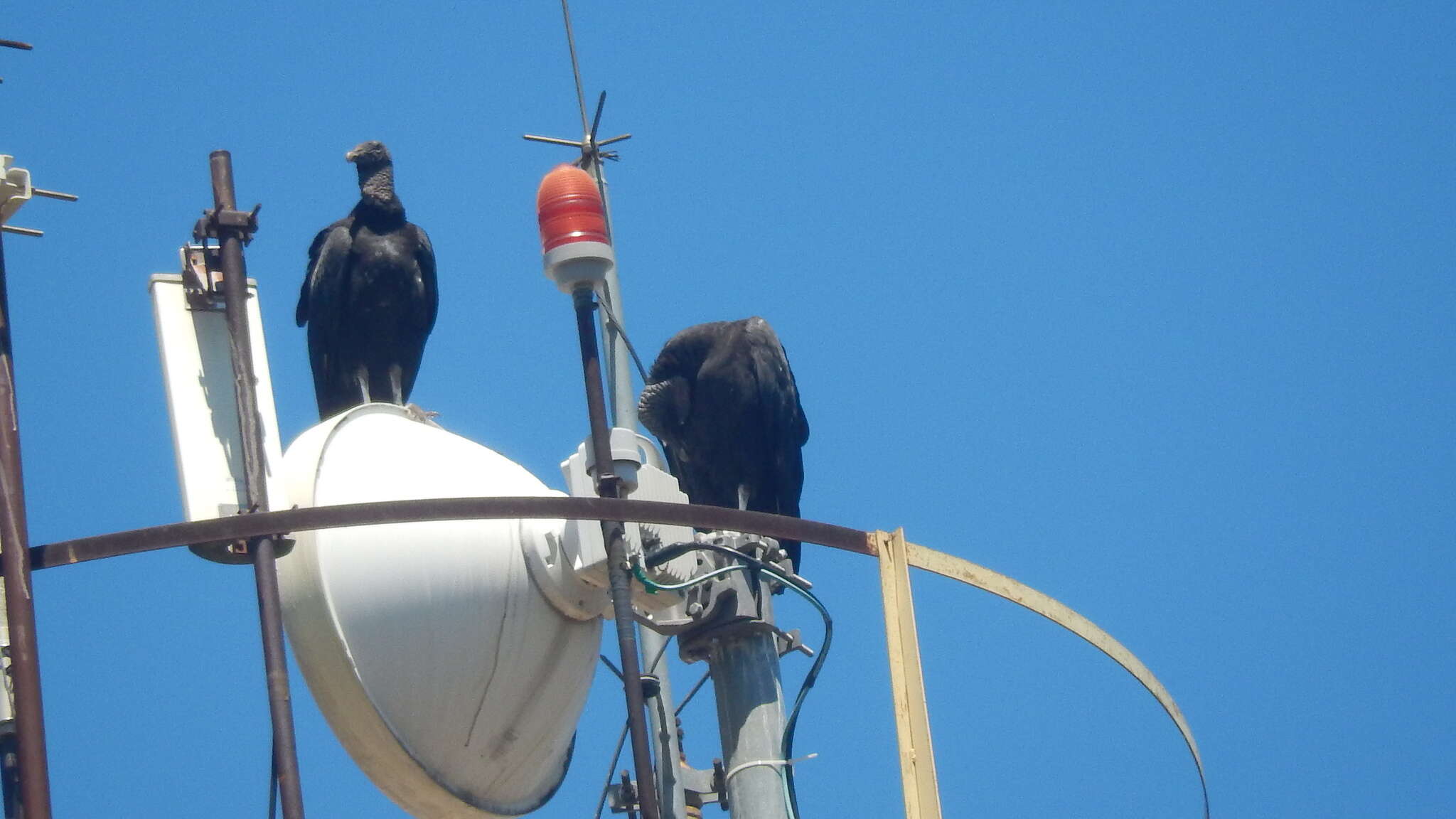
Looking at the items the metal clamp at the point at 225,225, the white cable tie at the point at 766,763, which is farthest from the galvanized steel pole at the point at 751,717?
the metal clamp at the point at 225,225

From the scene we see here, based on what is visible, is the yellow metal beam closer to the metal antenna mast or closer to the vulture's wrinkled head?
the metal antenna mast

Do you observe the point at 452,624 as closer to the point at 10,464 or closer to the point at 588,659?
the point at 588,659

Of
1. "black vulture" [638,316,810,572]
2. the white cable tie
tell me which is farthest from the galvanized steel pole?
"black vulture" [638,316,810,572]

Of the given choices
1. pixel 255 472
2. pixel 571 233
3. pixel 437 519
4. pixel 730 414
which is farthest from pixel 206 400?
pixel 730 414

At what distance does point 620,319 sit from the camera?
27.4 ft

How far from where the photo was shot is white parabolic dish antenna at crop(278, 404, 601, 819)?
413 cm

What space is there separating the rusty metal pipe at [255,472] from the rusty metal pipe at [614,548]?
0.61 m

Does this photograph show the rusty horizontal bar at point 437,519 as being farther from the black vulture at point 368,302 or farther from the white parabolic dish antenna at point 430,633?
the black vulture at point 368,302

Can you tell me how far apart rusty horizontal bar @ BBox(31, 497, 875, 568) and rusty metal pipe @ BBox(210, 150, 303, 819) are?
0.24ft

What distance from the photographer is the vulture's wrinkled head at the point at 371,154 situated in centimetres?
842

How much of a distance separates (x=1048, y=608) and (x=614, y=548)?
0.86 m

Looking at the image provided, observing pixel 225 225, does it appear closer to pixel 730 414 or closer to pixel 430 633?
pixel 430 633

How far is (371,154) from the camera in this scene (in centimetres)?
845

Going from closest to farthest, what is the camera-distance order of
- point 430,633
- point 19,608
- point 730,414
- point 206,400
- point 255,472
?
point 19,608 < point 255,472 < point 206,400 < point 430,633 < point 730,414
